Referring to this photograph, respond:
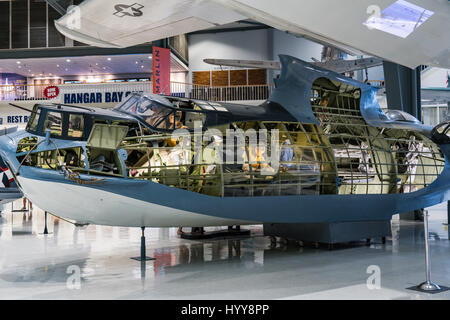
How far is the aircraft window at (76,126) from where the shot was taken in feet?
A: 26.1

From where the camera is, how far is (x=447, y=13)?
7750mm

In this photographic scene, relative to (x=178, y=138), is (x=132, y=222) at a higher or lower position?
lower

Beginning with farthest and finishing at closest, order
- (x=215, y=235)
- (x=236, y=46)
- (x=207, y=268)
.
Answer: (x=236, y=46), (x=215, y=235), (x=207, y=268)

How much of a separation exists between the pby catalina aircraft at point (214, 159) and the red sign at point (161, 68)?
15644 mm

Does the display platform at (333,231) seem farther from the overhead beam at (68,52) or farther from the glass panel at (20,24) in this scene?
the glass panel at (20,24)

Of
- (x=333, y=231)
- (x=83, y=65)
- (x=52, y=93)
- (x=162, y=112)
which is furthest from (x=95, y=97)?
(x=333, y=231)

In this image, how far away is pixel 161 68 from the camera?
26.1m

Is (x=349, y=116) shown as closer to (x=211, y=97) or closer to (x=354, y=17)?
(x=354, y=17)

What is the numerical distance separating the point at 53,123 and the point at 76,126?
393 millimetres

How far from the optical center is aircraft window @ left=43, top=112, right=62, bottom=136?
7.90 m

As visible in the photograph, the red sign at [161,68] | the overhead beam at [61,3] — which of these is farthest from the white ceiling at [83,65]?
the overhead beam at [61,3]

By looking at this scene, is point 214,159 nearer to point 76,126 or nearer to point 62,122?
point 76,126

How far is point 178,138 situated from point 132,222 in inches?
73.0
